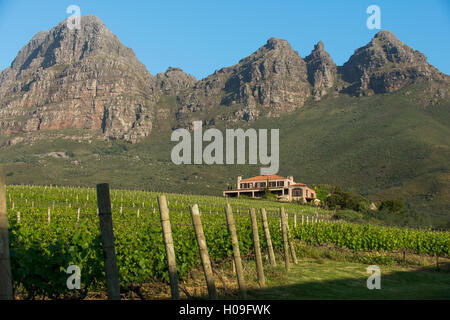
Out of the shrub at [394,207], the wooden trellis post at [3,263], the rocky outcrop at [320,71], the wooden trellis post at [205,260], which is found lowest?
the shrub at [394,207]

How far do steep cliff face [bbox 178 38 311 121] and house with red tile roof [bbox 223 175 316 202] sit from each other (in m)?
76.7

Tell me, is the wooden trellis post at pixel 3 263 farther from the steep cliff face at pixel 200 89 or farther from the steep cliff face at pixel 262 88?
the steep cliff face at pixel 200 89

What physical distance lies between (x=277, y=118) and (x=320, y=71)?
4887cm

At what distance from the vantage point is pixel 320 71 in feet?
577

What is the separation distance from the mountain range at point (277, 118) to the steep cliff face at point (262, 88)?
2.16 ft

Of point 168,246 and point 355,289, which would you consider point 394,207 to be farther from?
point 168,246

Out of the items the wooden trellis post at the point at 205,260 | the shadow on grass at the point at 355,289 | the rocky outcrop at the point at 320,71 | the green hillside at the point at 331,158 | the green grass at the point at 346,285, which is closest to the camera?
the wooden trellis post at the point at 205,260

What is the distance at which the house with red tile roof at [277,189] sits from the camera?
64.9 metres

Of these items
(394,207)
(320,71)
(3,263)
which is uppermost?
(320,71)

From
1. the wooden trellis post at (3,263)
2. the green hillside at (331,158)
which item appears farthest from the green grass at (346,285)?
the green hillside at (331,158)

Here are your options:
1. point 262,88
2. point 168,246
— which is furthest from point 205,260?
point 262,88

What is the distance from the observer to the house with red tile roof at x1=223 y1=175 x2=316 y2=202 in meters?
64.9

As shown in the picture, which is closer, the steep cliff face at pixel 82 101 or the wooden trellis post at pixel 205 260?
the wooden trellis post at pixel 205 260
